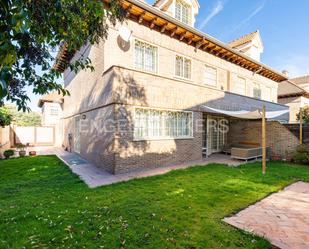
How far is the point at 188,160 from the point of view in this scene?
12.6m

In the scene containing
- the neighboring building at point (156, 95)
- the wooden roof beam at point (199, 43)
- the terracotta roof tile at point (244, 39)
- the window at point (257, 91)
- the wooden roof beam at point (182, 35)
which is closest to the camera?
the neighboring building at point (156, 95)

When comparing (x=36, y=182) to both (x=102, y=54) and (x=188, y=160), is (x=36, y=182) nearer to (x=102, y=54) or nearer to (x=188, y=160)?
(x=102, y=54)

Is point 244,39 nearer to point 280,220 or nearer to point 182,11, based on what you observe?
point 182,11

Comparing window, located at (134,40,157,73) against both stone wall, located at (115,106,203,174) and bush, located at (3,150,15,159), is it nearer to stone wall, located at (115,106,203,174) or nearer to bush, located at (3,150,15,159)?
stone wall, located at (115,106,203,174)

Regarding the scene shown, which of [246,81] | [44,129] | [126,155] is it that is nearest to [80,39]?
[126,155]

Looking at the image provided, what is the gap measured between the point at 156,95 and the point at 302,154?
996 cm

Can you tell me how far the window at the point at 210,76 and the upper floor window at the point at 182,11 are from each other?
382 cm

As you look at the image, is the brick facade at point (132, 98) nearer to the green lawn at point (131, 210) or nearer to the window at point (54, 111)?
the green lawn at point (131, 210)

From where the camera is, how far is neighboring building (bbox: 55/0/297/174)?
9.76 m

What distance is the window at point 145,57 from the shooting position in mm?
11260

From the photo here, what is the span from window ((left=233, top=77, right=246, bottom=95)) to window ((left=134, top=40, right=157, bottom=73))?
8.82 metres

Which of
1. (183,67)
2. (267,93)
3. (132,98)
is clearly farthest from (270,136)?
(132,98)

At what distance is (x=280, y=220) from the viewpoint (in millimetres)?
5109

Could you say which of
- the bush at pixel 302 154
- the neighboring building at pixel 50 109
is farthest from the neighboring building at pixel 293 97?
the neighboring building at pixel 50 109
